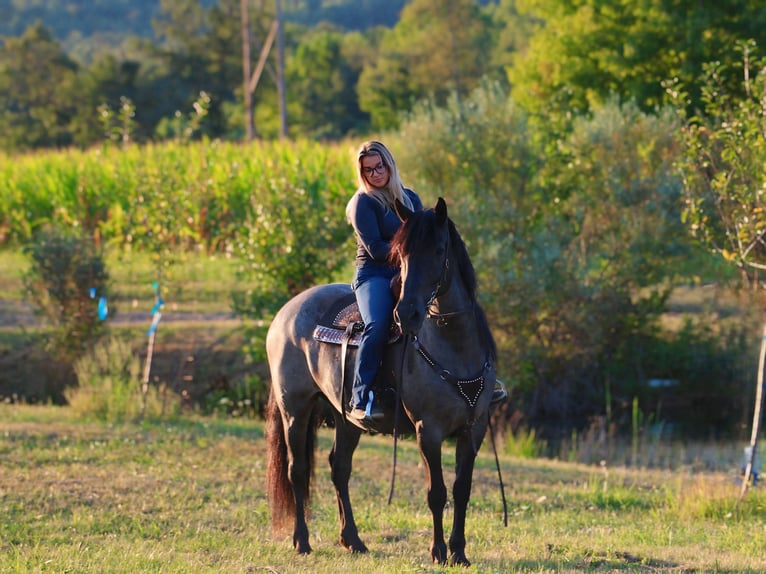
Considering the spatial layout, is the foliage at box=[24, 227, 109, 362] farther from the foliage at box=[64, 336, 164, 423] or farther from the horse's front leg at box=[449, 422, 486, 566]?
the horse's front leg at box=[449, 422, 486, 566]

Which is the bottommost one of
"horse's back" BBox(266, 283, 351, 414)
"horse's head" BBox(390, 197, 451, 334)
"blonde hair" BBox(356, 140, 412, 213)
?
"horse's back" BBox(266, 283, 351, 414)

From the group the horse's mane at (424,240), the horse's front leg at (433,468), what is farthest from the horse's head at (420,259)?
the horse's front leg at (433,468)

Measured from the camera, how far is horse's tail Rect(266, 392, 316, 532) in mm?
8008

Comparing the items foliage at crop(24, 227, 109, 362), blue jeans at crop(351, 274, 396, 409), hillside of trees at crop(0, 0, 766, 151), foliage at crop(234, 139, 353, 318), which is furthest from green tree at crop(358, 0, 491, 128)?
blue jeans at crop(351, 274, 396, 409)

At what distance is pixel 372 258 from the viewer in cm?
716

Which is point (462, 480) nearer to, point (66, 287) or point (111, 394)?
point (111, 394)

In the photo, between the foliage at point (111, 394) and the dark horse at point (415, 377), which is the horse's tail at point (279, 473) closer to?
the dark horse at point (415, 377)

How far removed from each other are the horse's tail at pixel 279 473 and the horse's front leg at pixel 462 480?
143 centimetres

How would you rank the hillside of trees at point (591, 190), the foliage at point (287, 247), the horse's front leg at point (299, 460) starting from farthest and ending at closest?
the foliage at point (287, 247)
the hillside of trees at point (591, 190)
the horse's front leg at point (299, 460)

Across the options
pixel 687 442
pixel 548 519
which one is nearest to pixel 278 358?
pixel 548 519

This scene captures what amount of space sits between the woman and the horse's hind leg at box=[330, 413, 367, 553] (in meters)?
0.63

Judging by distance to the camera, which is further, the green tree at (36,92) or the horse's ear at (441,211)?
the green tree at (36,92)

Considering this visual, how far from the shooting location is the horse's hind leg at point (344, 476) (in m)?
7.75

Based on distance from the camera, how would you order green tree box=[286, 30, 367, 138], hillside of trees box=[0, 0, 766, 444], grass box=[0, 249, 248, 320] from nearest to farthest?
1. hillside of trees box=[0, 0, 766, 444]
2. grass box=[0, 249, 248, 320]
3. green tree box=[286, 30, 367, 138]
